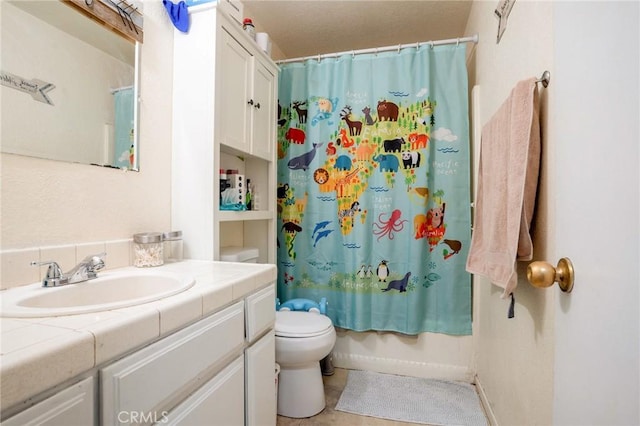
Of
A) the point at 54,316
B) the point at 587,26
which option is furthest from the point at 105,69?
the point at 587,26

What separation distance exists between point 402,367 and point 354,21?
2368 millimetres

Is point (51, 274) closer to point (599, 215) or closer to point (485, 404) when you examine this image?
point (599, 215)

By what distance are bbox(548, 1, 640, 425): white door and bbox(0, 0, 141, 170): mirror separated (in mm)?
1323

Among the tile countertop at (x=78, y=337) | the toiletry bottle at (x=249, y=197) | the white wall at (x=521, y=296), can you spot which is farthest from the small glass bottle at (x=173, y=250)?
the white wall at (x=521, y=296)

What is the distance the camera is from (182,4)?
4.31 feet

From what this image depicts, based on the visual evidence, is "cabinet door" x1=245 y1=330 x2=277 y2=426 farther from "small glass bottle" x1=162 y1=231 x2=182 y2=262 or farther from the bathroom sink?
"small glass bottle" x1=162 y1=231 x2=182 y2=262

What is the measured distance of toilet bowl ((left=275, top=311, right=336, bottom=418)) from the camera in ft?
4.87

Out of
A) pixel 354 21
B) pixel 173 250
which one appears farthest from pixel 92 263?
pixel 354 21

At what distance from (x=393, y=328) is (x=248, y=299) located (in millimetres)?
→ 1277

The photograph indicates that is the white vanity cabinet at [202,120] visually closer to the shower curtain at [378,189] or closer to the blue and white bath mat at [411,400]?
the shower curtain at [378,189]

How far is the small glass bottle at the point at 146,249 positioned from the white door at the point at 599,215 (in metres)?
1.24

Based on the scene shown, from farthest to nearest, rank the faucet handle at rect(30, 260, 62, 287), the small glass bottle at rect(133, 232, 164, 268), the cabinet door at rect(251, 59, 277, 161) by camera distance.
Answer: the cabinet door at rect(251, 59, 277, 161), the small glass bottle at rect(133, 232, 164, 268), the faucet handle at rect(30, 260, 62, 287)

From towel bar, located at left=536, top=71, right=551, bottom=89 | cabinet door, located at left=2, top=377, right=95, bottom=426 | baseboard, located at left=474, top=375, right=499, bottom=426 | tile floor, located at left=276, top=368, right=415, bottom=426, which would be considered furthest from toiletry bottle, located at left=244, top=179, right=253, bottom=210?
baseboard, located at left=474, top=375, right=499, bottom=426

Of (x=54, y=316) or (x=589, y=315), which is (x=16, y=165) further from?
(x=589, y=315)
